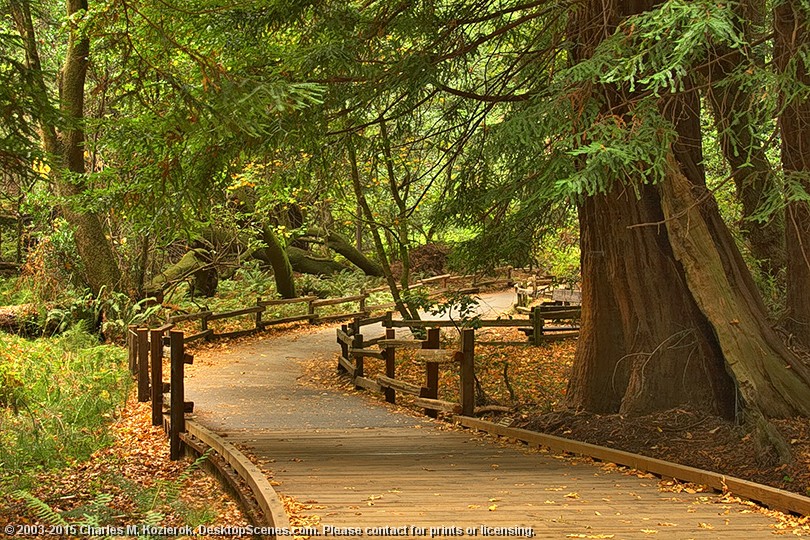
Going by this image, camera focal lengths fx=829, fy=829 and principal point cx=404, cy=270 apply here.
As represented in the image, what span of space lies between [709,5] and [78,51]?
13991 millimetres

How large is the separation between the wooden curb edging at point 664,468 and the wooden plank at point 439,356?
29.3 inches

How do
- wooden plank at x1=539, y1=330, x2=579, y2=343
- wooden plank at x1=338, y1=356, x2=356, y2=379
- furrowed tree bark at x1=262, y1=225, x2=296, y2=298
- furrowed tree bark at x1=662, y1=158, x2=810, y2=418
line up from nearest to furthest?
furrowed tree bark at x1=662, y1=158, x2=810, y2=418
wooden plank at x1=338, y1=356, x2=356, y2=379
wooden plank at x1=539, y1=330, x2=579, y2=343
furrowed tree bark at x1=262, y1=225, x2=296, y2=298

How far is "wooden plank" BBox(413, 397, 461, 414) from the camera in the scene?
10.2 meters

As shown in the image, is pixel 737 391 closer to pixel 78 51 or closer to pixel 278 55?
pixel 278 55

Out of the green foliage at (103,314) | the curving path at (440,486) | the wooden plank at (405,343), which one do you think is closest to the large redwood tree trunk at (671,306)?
the curving path at (440,486)

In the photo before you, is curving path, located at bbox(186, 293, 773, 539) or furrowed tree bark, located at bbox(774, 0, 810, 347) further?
furrowed tree bark, located at bbox(774, 0, 810, 347)

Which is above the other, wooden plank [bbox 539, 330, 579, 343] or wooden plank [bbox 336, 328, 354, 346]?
wooden plank [bbox 336, 328, 354, 346]

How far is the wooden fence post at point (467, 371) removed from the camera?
9.73 meters

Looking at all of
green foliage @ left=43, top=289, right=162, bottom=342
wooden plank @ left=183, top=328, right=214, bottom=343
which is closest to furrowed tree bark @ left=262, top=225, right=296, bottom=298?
wooden plank @ left=183, top=328, right=214, bottom=343

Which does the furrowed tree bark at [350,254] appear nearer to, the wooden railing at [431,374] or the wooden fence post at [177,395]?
the wooden railing at [431,374]

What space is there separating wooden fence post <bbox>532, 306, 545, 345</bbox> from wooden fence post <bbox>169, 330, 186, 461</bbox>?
11.2m

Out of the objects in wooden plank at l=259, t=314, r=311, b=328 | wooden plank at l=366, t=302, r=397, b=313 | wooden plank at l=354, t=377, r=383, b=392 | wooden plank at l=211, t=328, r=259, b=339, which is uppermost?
wooden plank at l=366, t=302, r=397, b=313

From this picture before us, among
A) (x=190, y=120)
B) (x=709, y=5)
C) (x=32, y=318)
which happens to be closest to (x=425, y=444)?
(x=190, y=120)

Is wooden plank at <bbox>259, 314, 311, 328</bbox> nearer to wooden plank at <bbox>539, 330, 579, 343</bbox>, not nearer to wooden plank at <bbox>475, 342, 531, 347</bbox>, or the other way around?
wooden plank at <bbox>475, 342, 531, 347</bbox>
